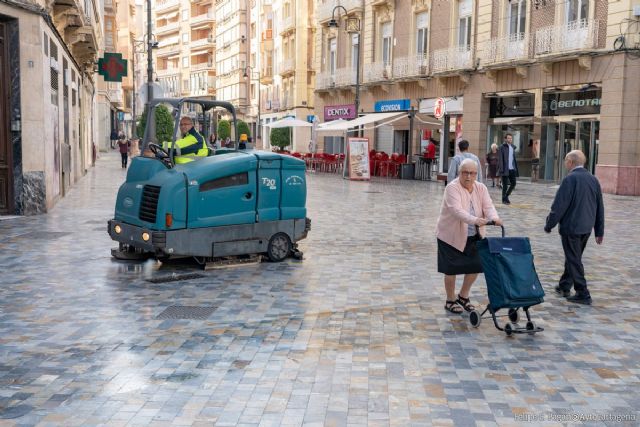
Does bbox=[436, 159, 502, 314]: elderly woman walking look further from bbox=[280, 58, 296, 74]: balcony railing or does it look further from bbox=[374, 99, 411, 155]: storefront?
bbox=[280, 58, 296, 74]: balcony railing

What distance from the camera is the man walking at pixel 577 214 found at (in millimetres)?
8125

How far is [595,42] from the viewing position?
2425 centimetres

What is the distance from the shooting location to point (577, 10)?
83.8 feet

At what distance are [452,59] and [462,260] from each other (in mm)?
25714

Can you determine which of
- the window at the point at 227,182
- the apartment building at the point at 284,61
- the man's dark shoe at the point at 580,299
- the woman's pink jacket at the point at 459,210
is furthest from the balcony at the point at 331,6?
the woman's pink jacket at the point at 459,210

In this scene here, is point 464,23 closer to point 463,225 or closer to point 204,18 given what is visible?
point 463,225

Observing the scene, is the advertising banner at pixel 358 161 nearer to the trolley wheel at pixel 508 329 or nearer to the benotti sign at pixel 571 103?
the benotti sign at pixel 571 103

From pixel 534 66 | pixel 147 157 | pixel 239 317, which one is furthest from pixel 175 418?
pixel 534 66

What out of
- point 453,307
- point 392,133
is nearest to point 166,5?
point 392,133

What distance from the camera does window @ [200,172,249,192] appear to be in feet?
31.3

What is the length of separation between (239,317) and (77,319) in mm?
1498

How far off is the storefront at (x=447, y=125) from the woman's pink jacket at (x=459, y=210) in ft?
79.8

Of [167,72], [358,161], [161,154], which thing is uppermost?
[167,72]

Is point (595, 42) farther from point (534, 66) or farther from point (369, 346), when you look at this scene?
point (369, 346)
